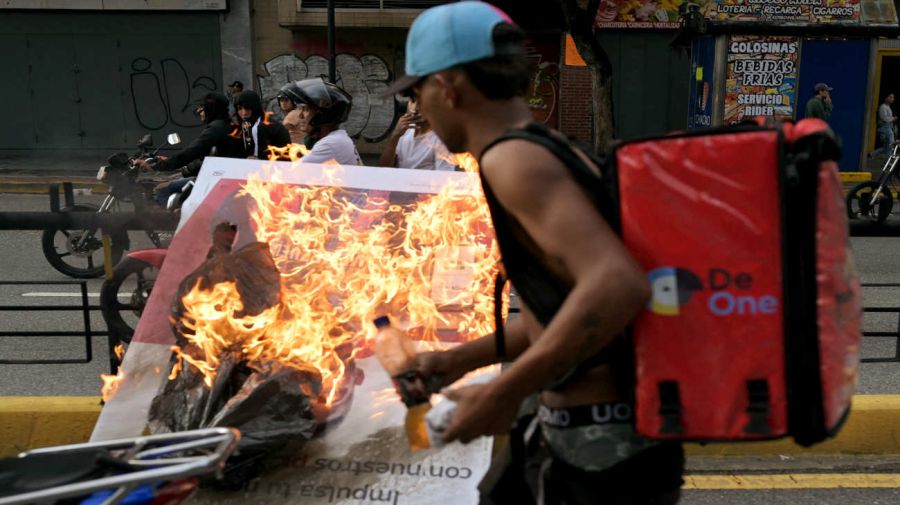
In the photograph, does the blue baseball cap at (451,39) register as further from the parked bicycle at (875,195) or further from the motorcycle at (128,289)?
the parked bicycle at (875,195)

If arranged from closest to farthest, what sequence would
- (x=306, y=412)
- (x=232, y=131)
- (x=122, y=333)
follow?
(x=306, y=412) → (x=122, y=333) → (x=232, y=131)

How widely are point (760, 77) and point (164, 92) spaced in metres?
12.8

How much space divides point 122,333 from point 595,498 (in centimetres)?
360

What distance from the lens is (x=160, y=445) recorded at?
8.13ft

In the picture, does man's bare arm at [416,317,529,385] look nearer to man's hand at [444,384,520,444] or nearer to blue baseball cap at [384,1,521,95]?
man's hand at [444,384,520,444]

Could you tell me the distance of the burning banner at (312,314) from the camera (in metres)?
3.18

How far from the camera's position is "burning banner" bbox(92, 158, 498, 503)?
3.18m

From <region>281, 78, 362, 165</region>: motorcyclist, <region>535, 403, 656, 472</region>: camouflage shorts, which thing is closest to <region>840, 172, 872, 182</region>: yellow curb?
<region>281, 78, 362, 165</region>: motorcyclist

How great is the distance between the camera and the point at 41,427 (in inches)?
164

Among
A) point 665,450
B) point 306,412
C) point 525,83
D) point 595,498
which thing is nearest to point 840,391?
point 665,450

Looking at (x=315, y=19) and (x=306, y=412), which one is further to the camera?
(x=315, y=19)

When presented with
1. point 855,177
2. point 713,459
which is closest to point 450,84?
point 713,459

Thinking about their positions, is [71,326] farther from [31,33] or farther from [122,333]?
[31,33]

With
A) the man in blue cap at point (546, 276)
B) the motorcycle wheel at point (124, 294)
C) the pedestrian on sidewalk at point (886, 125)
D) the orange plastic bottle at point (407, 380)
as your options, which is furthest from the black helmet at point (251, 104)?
the pedestrian on sidewalk at point (886, 125)
